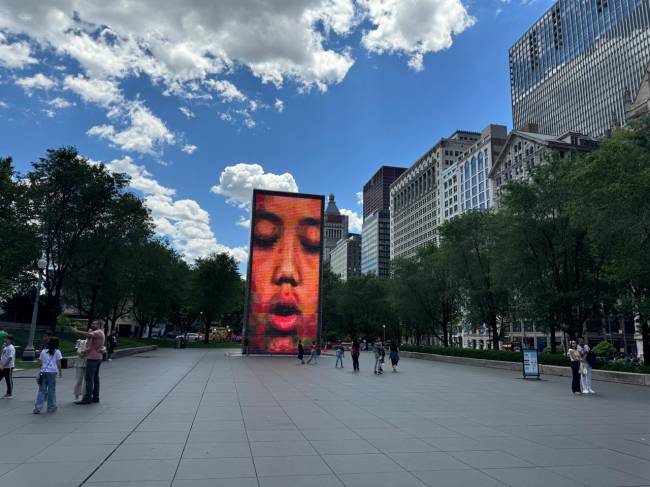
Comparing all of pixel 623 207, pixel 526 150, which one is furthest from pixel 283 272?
pixel 526 150

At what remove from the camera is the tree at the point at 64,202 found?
127 ft

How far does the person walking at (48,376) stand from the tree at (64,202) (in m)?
30.5

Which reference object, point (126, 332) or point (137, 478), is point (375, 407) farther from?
point (126, 332)

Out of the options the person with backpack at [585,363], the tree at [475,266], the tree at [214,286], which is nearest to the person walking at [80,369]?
the person with backpack at [585,363]

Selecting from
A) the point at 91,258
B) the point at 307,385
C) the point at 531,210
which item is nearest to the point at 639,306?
the point at 531,210

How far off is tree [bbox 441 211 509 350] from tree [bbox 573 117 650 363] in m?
16.3

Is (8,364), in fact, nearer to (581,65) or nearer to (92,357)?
(92,357)

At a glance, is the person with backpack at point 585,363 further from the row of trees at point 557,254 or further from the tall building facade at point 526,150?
the tall building facade at point 526,150

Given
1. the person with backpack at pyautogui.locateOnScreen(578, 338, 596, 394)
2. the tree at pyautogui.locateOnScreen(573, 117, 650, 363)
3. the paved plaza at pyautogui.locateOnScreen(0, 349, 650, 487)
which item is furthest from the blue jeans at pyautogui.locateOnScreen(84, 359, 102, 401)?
the tree at pyautogui.locateOnScreen(573, 117, 650, 363)

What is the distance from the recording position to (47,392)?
1134 centimetres

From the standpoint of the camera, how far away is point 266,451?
7801mm

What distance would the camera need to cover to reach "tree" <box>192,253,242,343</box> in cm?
7344

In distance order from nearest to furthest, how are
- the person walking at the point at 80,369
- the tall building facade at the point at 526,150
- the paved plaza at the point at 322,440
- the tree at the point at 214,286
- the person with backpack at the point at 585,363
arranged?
the paved plaza at the point at 322,440 < the person walking at the point at 80,369 < the person with backpack at the point at 585,363 < the tree at the point at 214,286 < the tall building facade at the point at 526,150

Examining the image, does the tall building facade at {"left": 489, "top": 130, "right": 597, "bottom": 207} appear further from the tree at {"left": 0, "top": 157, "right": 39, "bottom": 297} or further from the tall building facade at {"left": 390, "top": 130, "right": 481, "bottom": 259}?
the tree at {"left": 0, "top": 157, "right": 39, "bottom": 297}
